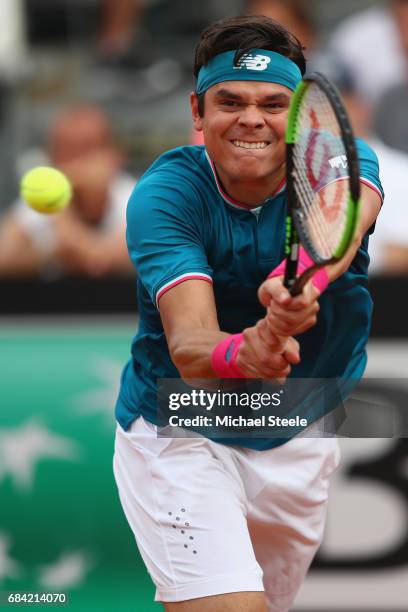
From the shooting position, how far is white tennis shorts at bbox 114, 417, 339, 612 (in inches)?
131

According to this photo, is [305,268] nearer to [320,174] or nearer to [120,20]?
[320,174]

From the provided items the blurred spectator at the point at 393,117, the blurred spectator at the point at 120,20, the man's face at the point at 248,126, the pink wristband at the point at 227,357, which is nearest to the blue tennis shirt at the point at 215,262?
the man's face at the point at 248,126

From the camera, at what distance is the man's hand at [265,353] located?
8.78ft

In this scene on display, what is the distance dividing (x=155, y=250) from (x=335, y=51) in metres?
3.66

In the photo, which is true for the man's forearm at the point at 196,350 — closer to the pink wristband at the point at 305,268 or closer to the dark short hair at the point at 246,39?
the pink wristband at the point at 305,268

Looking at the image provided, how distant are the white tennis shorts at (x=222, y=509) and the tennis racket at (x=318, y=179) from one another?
35.7 inches

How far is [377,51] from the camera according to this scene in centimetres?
631

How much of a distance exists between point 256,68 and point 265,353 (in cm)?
89

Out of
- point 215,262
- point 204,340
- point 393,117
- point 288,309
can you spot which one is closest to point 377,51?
point 393,117

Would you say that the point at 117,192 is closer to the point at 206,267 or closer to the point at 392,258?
the point at 392,258

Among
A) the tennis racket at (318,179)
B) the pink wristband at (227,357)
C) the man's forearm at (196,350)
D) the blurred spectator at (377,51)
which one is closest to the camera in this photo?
the tennis racket at (318,179)

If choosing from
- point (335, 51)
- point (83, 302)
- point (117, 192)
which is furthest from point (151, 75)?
point (83, 302)

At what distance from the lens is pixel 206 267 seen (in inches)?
122

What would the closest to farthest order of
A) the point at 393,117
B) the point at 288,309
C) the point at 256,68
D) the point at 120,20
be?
the point at 288,309 → the point at 256,68 → the point at 393,117 → the point at 120,20
